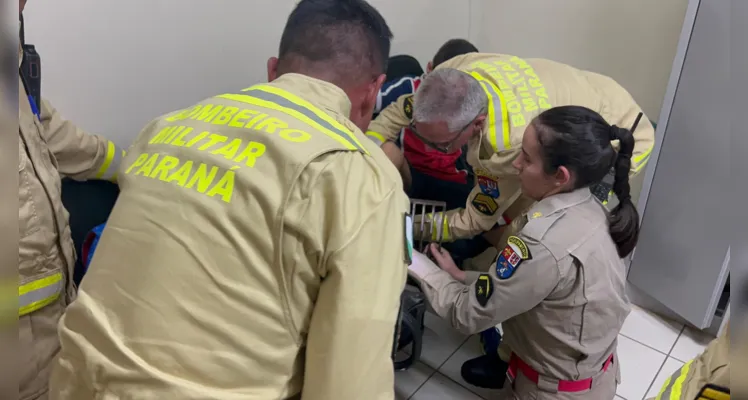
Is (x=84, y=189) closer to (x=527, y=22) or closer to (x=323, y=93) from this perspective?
(x=323, y=93)

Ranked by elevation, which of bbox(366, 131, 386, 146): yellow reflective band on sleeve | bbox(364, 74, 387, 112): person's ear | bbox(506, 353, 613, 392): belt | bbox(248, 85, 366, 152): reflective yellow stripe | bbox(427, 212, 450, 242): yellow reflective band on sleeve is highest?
bbox(248, 85, 366, 152): reflective yellow stripe

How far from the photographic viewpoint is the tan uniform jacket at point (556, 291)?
56.4 inches

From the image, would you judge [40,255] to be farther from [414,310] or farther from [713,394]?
[713,394]

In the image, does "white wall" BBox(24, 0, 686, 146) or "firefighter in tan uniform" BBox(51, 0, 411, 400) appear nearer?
"firefighter in tan uniform" BBox(51, 0, 411, 400)

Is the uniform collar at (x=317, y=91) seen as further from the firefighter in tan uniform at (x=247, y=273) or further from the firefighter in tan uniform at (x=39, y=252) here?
the firefighter in tan uniform at (x=39, y=252)

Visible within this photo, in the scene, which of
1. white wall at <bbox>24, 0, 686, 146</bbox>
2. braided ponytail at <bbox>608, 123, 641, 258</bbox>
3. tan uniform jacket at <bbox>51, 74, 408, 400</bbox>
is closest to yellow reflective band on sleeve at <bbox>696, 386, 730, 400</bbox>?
tan uniform jacket at <bbox>51, 74, 408, 400</bbox>

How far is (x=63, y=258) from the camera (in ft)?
4.06

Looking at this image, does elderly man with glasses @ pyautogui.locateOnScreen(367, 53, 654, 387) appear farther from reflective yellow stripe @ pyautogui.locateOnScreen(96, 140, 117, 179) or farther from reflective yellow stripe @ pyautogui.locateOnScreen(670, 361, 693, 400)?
reflective yellow stripe @ pyautogui.locateOnScreen(96, 140, 117, 179)

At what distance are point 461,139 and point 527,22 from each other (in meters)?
1.61

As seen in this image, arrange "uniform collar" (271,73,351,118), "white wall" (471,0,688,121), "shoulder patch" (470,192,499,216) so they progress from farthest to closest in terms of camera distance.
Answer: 1. "white wall" (471,0,688,121)
2. "shoulder patch" (470,192,499,216)
3. "uniform collar" (271,73,351,118)

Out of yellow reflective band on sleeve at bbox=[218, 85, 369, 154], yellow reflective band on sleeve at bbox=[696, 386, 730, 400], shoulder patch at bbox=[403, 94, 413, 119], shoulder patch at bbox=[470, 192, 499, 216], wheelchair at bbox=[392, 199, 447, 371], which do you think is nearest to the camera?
yellow reflective band on sleeve at bbox=[696, 386, 730, 400]

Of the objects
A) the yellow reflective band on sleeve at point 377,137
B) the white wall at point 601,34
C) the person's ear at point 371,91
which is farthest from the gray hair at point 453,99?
the white wall at point 601,34

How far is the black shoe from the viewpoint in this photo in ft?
6.69

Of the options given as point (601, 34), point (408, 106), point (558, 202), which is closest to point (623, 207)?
point (558, 202)
